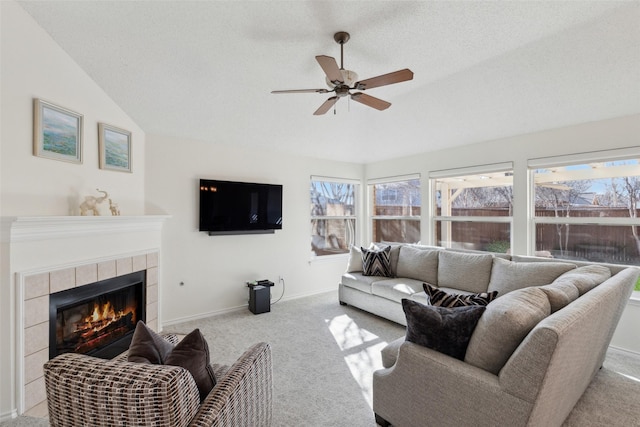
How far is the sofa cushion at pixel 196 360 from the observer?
4.25ft

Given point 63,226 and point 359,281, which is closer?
point 63,226

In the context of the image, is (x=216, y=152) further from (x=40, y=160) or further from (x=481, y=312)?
(x=481, y=312)

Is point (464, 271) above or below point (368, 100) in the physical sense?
below

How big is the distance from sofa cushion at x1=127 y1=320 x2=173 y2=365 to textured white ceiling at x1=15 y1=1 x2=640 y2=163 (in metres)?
2.09

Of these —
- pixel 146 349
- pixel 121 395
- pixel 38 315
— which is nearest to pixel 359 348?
pixel 146 349

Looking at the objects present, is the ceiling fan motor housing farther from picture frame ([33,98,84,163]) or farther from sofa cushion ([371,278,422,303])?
sofa cushion ([371,278,422,303])

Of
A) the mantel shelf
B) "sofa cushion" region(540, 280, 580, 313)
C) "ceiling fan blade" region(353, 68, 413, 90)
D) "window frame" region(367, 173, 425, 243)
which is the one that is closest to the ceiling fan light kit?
"ceiling fan blade" region(353, 68, 413, 90)

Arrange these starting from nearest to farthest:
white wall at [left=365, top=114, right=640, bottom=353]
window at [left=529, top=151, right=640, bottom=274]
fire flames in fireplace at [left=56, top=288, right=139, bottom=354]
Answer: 1. fire flames in fireplace at [left=56, top=288, right=139, bottom=354]
2. white wall at [left=365, top=114, right=640, bottom=353]
3. window at [left=529, top=151, right=640, bottom=274]

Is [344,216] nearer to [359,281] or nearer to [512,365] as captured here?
[359,281]

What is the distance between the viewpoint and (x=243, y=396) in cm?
140

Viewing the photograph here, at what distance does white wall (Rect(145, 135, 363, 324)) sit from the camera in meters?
3.73

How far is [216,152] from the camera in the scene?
4098 millimetres

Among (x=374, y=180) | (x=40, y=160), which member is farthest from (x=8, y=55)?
(x=374, y=180)

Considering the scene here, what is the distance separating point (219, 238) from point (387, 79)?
118 inches
